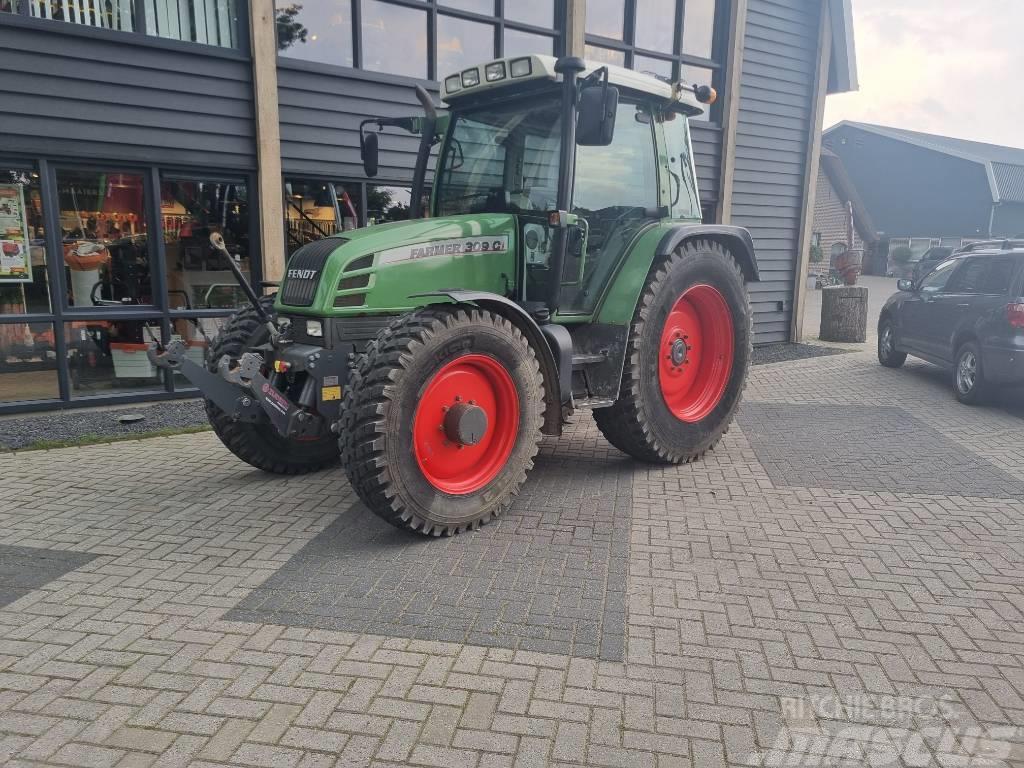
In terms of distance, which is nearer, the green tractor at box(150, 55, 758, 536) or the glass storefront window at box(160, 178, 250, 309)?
the green tractor at box(150, 55, 758, 536)

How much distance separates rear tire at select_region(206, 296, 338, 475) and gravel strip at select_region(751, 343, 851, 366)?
7.13 meters

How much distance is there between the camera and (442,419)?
4117 millimetres

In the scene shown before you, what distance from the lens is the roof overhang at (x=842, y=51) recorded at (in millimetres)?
11398

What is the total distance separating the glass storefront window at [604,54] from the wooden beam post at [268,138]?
411 cm

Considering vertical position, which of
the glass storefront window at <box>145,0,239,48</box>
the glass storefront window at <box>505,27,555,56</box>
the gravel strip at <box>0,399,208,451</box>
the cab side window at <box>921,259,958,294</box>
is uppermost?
the glass storefront window at <box>505,27,555,56</box>

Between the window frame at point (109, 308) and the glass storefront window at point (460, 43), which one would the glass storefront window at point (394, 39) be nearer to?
the glass storefront window at point (460, 43)

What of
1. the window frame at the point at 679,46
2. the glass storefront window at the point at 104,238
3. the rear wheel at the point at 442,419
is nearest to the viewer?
the rear wheel at the point at 442,419

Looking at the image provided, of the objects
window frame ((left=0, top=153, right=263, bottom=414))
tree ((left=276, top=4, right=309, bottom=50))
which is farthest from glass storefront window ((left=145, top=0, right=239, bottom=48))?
window frame ((left=0, top=153, right=263, bottom=414))

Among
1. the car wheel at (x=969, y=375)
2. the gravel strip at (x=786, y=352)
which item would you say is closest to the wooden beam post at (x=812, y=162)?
the gravel strip at (x=786, y=352)

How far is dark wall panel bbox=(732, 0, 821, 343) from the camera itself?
11047mm

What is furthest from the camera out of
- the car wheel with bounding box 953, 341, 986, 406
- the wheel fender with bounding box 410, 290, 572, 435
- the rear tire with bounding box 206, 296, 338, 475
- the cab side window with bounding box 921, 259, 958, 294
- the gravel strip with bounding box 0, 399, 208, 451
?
the cab side window with bounding box 921, 259, 958, 294

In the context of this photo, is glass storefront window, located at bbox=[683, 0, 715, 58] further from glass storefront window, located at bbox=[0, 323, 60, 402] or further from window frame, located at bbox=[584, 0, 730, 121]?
glass storefront window, located at bbox=[0, 323, 60, 402]

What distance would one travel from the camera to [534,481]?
5164mm

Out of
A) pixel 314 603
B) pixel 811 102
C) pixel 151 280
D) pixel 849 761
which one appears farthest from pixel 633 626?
pixel 811 102
